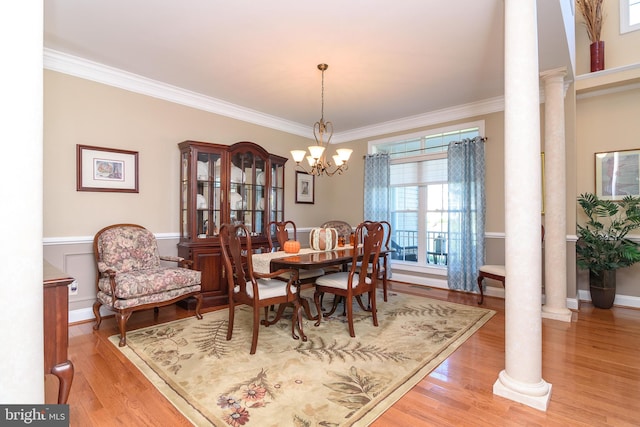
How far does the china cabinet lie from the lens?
382 cm

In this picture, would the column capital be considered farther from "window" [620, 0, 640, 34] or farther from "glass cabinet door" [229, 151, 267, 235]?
"glass cabinet door" [229, 151, 267, 235]

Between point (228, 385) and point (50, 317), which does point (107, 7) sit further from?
point (228, 385)

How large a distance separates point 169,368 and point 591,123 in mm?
5422

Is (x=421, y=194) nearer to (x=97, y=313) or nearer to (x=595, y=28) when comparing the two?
(x=595, y=28)

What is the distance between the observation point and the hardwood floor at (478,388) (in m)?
1.74


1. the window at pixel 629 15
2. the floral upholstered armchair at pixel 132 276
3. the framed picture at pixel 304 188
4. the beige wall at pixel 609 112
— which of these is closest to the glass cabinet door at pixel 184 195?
the floral upholstered armchair at pixel 132 276

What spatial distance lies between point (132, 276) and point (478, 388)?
302 centimetres

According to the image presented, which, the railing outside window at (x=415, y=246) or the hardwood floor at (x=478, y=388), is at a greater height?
the railing outside window at (x=415, y=246)

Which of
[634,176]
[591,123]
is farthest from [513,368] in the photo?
[591,123]

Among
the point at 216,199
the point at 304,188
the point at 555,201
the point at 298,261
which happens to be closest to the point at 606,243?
the point at 555,201

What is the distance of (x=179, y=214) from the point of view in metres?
4.03

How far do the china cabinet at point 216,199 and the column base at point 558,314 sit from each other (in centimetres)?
348

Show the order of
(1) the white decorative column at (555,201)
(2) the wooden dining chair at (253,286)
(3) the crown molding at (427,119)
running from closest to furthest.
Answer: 1. (2) the wooden dining chair at (253,286)
2. (1) the white decorative column at (555,201)
3. (3) the crown molding at (427,119)

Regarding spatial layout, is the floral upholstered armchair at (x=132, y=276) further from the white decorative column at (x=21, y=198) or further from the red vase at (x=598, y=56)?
the red vase at (x=598, y=56)
